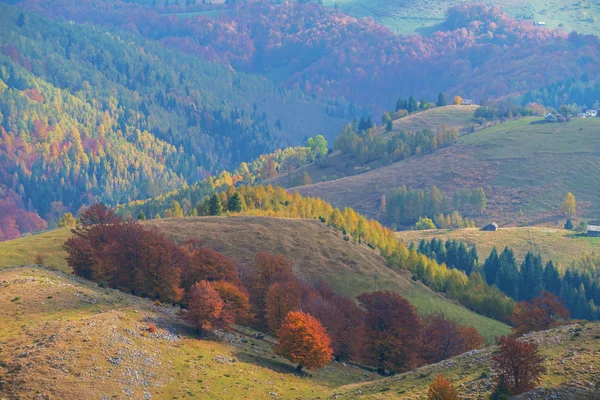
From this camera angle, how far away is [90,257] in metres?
122

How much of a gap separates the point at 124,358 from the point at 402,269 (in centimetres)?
10119

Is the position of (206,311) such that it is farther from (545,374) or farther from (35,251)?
(35,251)

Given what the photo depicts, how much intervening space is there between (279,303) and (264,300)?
5.68 metres

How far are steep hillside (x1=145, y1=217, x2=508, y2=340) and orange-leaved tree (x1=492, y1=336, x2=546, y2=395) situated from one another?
3045 inches

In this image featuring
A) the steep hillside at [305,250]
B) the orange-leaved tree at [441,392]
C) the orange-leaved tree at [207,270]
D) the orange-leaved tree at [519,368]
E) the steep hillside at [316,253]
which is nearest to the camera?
the orange-leaved tree at [441,392]

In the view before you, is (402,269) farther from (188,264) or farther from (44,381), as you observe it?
(44,381)

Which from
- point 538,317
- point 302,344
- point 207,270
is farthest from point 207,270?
point 538,317

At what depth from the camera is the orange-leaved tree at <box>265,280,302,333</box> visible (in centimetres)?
11719

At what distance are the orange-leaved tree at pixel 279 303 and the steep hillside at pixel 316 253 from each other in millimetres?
30998

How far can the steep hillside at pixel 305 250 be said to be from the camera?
151 meters

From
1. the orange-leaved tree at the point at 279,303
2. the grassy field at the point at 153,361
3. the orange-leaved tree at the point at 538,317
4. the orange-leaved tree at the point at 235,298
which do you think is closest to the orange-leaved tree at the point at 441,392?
the grassy field at the point at 153,361

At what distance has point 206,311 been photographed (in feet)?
322

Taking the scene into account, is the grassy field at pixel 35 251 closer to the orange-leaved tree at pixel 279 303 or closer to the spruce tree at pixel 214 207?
the orange-leaved tree at pixel 279 303

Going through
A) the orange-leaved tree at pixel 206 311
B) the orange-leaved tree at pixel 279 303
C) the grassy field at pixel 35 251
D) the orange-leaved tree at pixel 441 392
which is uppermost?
the grassy field at pixel 35 251
